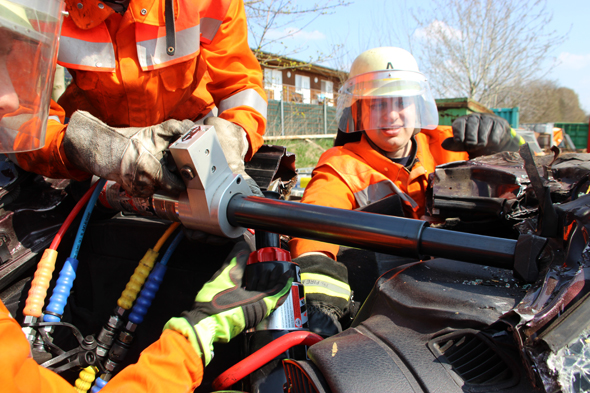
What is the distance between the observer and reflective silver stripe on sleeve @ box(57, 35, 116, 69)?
5.11 feet

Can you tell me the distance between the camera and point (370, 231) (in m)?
0.94

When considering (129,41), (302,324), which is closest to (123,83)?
(129,41)

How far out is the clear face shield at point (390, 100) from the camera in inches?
88.7

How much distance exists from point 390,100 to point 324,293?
1391mm

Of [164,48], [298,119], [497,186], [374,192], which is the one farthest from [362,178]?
[298,119]

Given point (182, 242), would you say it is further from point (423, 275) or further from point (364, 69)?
point (364, 69)

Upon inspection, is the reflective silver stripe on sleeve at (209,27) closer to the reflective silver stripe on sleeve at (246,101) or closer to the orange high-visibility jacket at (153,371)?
the reflective silver stripe on sleeve at (246,101)

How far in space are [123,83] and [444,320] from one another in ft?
4.98

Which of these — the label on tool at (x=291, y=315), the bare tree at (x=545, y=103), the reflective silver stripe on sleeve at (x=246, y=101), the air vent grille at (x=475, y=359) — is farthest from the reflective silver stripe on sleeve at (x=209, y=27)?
the bare tree at (x=545, y=103)

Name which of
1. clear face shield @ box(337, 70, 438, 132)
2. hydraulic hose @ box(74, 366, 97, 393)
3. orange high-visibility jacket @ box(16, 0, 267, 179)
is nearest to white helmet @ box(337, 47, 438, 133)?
clear face shield @ box(337, 70, 438, 132)

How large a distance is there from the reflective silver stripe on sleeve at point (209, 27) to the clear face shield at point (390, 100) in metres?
0.93

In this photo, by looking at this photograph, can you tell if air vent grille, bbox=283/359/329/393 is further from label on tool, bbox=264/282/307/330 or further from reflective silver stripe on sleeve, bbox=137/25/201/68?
reflective silver stripe on sleeve, bbox=137/25/201/68

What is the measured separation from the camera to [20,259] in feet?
4.60

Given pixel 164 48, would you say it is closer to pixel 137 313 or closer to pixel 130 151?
pixel 130 151
